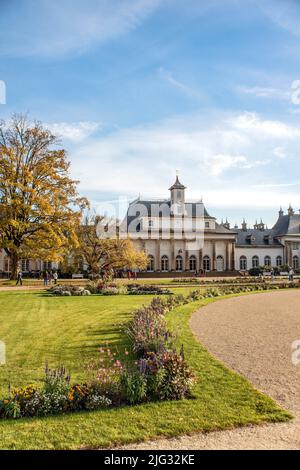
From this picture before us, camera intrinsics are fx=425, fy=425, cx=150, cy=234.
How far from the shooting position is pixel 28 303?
19.1m

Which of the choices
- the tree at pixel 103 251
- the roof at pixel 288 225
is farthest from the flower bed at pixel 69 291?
the roof at pixel 288 225

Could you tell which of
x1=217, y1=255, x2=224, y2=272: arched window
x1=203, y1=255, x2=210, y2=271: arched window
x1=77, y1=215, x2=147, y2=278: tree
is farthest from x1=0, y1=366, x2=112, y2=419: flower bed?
x1=217, y1=255, x2=224, y2=272: arched window

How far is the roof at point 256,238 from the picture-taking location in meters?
67.2

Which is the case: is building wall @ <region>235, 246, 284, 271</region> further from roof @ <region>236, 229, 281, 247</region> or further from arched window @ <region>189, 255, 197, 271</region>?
arched window @ <region>189, 255, 197, 271</region>

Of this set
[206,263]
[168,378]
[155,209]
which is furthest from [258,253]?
[168,378]

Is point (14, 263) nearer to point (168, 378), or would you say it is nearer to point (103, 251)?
point (103, 251)

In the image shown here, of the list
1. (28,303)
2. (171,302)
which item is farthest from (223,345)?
(28,303)

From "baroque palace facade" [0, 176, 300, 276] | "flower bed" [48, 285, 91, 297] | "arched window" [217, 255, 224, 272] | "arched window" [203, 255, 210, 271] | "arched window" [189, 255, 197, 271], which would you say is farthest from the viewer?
"arched window" [217, 255, 224, 272]

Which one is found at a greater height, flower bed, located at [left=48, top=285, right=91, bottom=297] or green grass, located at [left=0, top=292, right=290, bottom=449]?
flower bed, located at [left=48, top=285, right=91, bottom=297]

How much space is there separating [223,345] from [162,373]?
4.21 meters

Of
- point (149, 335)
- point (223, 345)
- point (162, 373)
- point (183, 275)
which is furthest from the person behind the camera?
point (183, 275)

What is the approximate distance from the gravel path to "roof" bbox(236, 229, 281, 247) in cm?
4761

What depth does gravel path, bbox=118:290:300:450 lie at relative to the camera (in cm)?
506

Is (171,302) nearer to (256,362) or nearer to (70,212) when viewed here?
(256,362)
